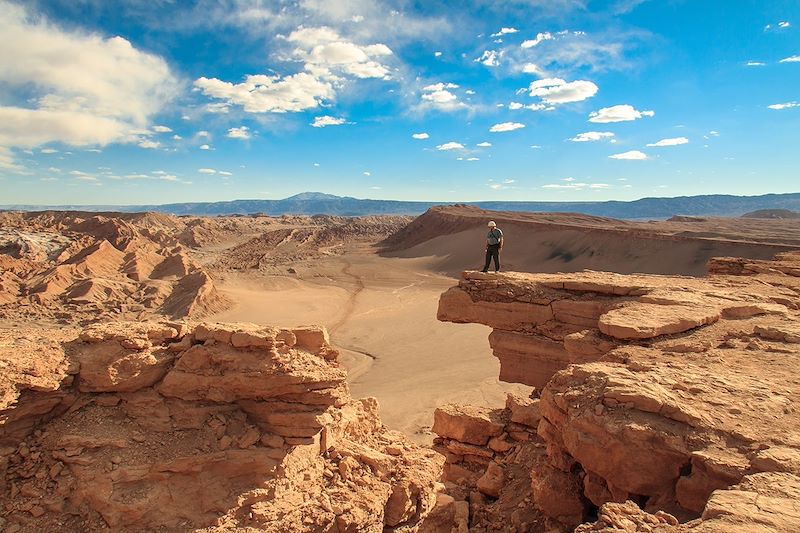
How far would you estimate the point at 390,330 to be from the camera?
2083 centimetres

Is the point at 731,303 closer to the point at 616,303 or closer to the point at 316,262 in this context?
the point at 616,303

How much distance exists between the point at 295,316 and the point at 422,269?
17.6m

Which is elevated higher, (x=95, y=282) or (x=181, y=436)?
(x=181, y=436)

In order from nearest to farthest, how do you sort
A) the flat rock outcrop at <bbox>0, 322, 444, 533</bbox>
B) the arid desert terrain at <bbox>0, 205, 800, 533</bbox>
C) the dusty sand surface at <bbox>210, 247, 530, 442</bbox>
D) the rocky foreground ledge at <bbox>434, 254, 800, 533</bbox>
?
the rocky foreground ledge at <bbox>434, 254, 800, 533</bbox> → the arid desert terrain at <bbox>0, 205, 800, 533</bbox> → the flat rock outcrop at <bbox>0, 322, 444, 533</bbox> → the dusty sand surface at <bbox>210, 247, 530, 442</bbox>

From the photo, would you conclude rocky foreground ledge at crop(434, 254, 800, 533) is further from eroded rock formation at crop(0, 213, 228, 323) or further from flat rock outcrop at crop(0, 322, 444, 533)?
eroded rock formation at crop(0, 213, 228, 323)

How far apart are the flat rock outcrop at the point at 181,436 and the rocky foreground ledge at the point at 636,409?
2.08m

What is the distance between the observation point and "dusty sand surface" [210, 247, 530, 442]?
13.2 metres

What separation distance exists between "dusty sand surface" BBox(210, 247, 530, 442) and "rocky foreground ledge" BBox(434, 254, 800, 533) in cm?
378

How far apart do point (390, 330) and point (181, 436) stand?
16.0 m

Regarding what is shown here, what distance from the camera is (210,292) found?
22266mm

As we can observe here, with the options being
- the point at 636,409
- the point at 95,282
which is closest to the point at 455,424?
the point at 636,409

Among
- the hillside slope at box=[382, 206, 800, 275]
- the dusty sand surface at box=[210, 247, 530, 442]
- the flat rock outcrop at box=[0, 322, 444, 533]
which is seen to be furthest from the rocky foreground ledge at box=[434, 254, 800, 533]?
the hillside slope at box=[382, 206, 800, 275]

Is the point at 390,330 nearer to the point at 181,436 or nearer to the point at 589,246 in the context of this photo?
the point at 181,436

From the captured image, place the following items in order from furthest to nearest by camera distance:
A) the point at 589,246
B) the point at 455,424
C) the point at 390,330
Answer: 1. the point at 589,246
2. the point at 390,330
3. the point at 455,424
